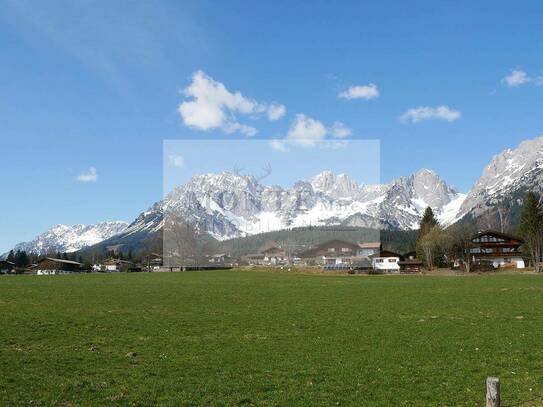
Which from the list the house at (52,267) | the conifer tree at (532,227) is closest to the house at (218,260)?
the house at (52,267)

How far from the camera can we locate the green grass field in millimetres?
14180

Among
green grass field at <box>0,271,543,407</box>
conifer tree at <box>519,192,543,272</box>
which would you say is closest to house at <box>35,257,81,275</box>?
conifer tree at <box>519,192,543,272</box>

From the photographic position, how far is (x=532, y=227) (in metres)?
119

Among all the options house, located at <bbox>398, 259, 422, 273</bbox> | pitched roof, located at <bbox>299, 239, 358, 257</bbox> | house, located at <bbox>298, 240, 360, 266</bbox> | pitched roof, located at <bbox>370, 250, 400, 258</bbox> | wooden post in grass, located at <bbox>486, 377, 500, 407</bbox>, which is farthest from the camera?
pitched roof, located at <bbox>299, 239, 358, 257</bbox>

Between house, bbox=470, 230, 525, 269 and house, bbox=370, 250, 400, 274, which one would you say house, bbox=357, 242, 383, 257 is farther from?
house, bbox=470, 230, 525, 269

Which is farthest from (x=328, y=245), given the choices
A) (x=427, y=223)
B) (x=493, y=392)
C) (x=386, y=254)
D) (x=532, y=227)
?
(x=493, y=392)

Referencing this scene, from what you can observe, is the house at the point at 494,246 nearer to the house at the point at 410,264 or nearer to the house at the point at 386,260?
the house at the point at 410,264

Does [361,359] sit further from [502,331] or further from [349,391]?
[502,331]

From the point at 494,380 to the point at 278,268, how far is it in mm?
129690

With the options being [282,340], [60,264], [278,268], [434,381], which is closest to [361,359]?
[434,381]

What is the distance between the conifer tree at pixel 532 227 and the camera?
11457 cm

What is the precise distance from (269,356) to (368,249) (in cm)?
15936

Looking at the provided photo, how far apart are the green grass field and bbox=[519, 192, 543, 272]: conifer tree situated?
9136 centimetres

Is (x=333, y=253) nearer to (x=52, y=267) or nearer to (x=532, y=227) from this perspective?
(x=532, y=227)
